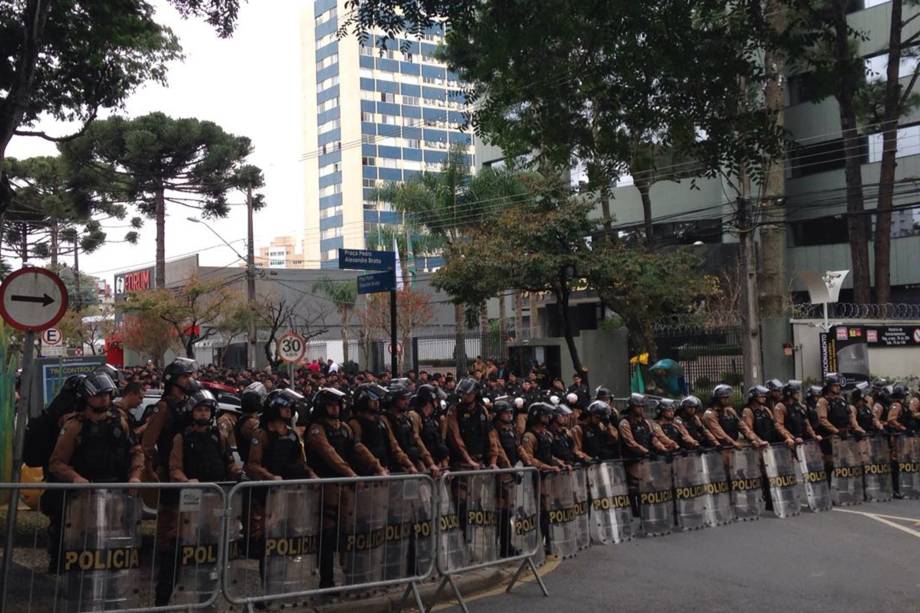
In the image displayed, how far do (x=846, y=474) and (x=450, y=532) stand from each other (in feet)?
24.4

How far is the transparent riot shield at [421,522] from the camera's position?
291 inches

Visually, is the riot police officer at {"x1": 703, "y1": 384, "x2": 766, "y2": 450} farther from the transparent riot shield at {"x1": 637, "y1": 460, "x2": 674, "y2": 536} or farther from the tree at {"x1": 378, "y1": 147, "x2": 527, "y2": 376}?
the tree at {"x1": 378, "y1": 147, "x2": 527, "y2": 376}

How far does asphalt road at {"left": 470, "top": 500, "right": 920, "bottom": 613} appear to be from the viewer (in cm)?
750

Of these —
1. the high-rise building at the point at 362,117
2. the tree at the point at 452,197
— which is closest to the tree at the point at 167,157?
the tree at the point at 452,197

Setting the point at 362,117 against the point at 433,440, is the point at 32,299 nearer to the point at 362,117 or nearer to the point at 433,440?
the point at 433,440

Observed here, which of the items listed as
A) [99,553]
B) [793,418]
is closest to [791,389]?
[793,418]

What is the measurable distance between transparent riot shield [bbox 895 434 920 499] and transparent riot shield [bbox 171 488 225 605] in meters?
10.6

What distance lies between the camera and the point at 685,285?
2530 cm

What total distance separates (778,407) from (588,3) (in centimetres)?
696

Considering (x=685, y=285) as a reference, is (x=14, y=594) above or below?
below

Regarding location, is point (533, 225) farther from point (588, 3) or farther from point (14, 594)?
point (14, 594)

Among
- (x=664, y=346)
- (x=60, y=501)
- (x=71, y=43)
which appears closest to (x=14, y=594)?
(x=60, y=501)

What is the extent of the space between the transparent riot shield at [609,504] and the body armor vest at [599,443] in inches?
12.4

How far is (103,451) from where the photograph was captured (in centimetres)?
694
